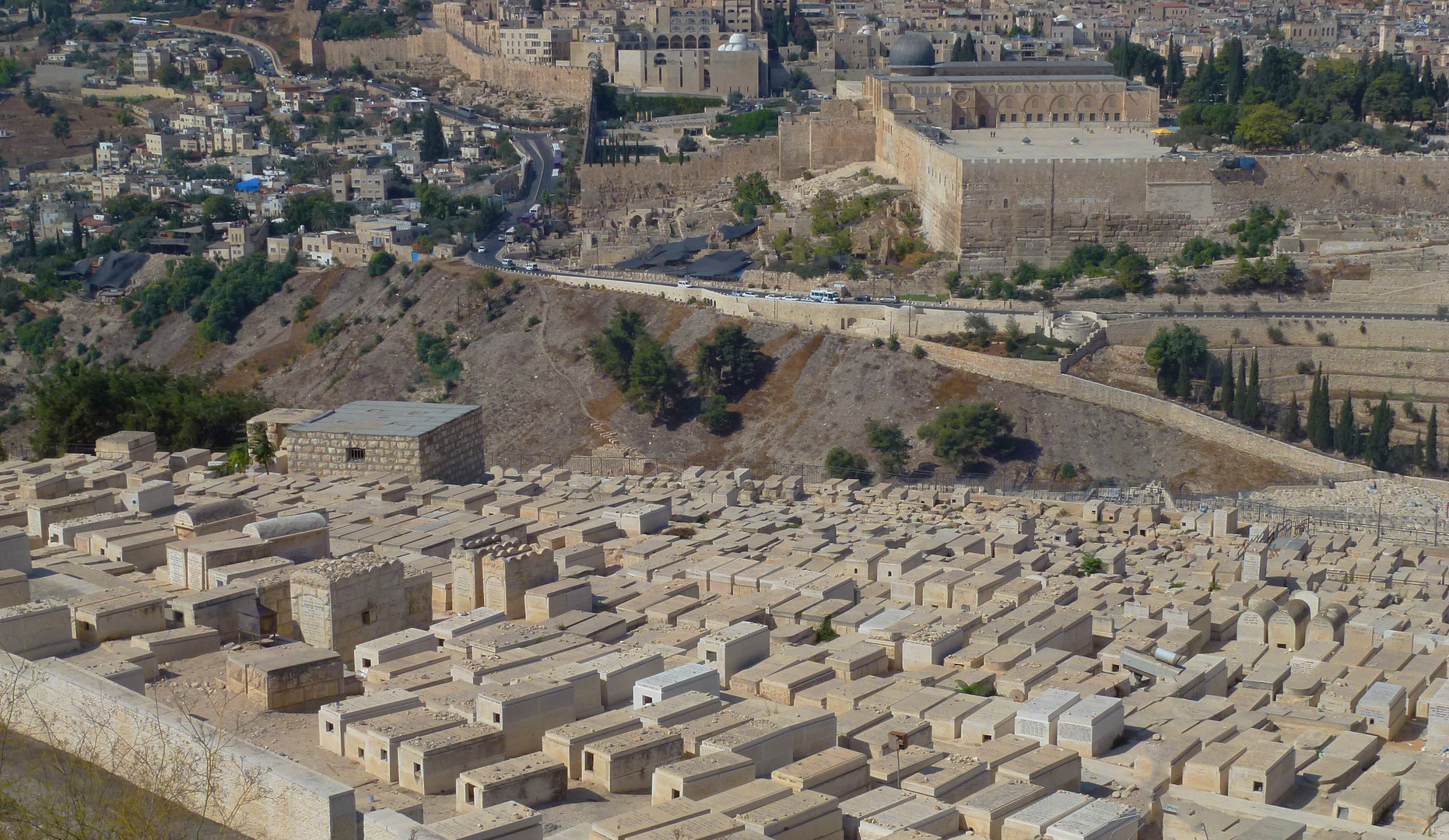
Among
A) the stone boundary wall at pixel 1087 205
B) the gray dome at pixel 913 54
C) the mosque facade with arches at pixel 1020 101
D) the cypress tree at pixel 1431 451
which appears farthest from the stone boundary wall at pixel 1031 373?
the gray dome at pixel 913 54

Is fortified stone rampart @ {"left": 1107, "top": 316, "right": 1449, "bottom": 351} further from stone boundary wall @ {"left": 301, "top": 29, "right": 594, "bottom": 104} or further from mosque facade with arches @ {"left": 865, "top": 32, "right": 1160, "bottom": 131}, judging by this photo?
stone boundary wall @ {"left": 301, "top": 29, "right": 594, "bottom": 104}

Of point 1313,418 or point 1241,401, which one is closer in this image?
point 1313,418

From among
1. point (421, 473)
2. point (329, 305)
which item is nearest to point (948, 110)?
point (329, 305)

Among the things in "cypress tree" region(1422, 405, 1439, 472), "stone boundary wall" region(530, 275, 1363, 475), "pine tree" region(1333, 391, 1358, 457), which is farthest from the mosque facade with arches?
"cypress tree" region(1422, 405, 1439, 472)

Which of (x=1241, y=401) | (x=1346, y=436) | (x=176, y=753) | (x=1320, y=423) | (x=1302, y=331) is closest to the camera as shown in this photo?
(x=176, y=753)

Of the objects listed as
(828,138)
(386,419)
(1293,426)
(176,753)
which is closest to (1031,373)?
(1293,426)

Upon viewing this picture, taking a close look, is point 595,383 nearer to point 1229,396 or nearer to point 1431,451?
point 1229,396

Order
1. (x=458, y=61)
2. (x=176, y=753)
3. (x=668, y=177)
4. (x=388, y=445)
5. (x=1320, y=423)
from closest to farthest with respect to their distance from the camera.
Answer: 1. (x=176, y=753)
2. (x=388, y=445)
3. (x=1320, y=423)
4. (x=668, y=177)
5. (x=458, y=61)

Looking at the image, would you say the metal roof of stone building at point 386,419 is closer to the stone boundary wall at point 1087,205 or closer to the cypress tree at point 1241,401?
the cypress tree at point 1241,401
